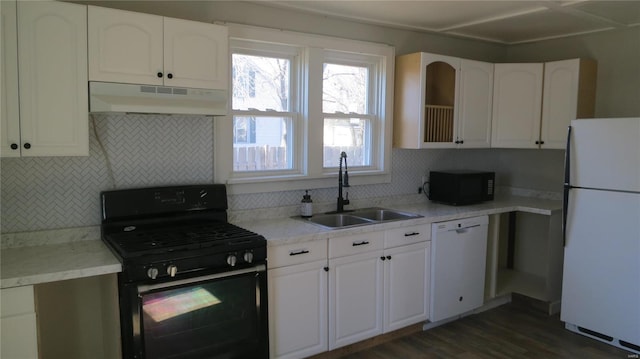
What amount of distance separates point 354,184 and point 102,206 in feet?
6.31

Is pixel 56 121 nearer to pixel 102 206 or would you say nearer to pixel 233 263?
pixel 102 206

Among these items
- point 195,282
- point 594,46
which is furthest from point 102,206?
point 594,46

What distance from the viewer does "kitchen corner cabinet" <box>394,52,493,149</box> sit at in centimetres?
389

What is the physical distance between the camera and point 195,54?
8.92 feet

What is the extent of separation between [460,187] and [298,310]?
1878 millimetres

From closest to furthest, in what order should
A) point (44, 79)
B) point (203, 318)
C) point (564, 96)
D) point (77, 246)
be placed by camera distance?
1. point (44, 79)
2. point (203, 318)
3. point (77, 246)
4. point (564, 96)

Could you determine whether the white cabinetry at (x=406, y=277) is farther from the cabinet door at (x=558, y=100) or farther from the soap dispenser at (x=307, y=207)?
the cabinet door at (x=558, y=100)

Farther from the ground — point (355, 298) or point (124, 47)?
point (124, 47)

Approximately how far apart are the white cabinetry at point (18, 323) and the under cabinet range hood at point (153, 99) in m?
0.94

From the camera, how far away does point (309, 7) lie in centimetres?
337

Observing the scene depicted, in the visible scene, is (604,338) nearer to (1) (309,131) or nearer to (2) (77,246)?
(1) (309,131)

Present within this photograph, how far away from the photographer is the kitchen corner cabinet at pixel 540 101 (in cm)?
404

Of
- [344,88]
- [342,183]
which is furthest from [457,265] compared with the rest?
[344,88]

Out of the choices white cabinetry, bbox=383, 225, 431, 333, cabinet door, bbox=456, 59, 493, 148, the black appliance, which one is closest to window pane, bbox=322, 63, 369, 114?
cabinet door, bbox=456, 59, 493, 148
